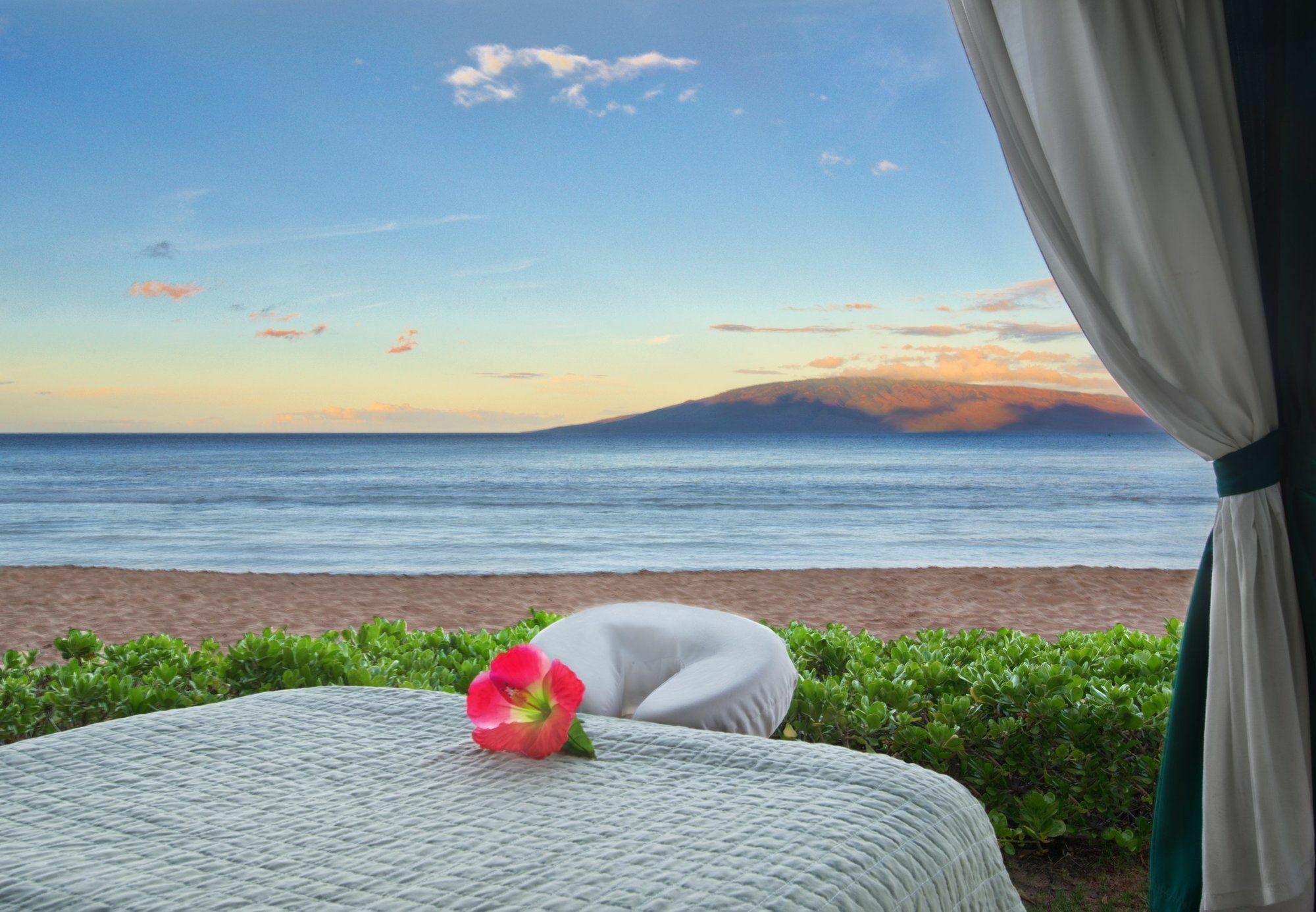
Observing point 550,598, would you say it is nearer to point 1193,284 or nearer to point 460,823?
point 1193,284

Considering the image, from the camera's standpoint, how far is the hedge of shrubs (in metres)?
2.04

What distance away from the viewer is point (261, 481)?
21000 mm

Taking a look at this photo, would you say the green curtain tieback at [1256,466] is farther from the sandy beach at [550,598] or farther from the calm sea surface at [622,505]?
the calm sea surface at [622,505]

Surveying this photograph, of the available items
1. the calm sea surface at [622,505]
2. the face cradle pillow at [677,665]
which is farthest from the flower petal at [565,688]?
the calm sea surface at [622,505]

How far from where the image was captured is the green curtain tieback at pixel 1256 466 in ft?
5.02

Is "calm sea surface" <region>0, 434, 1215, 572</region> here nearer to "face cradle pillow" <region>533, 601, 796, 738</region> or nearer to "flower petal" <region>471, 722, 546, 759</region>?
"face cradle pillow" <region>533, 601, 796, 738</region>

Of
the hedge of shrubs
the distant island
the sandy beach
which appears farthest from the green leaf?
the distant island

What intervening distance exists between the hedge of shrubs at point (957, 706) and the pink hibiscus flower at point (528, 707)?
0.97 metres

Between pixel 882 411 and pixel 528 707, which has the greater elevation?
pixel 882 411

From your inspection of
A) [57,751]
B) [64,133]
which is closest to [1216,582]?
[57,751]

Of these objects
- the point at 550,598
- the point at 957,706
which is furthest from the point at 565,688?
the point at 550,598

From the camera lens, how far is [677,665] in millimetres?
1767

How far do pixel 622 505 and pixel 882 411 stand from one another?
13021 mm

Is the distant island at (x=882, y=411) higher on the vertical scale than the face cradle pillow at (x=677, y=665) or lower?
higher
